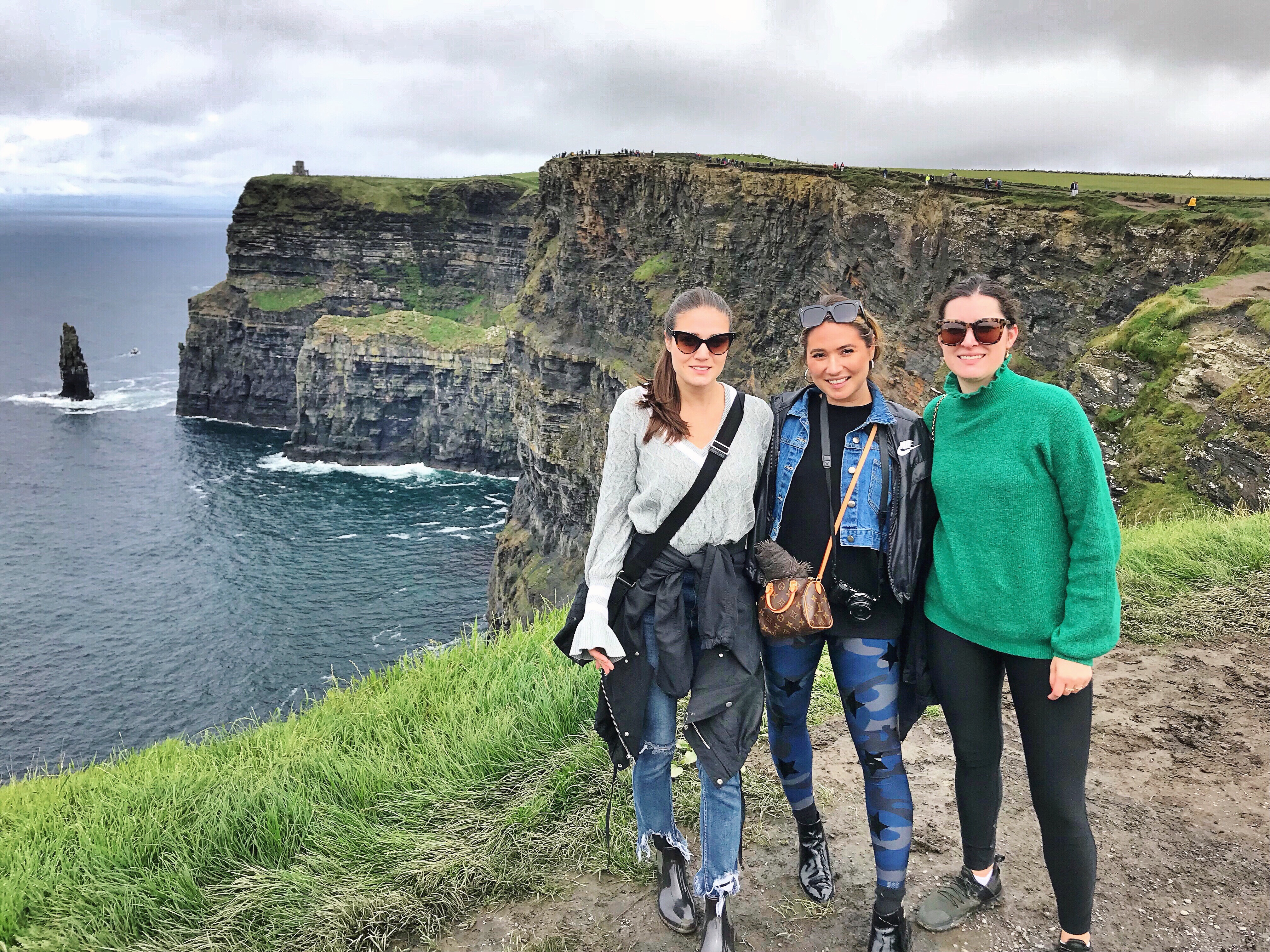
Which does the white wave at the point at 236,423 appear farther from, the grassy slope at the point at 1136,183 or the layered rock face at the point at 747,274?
the grassy slope at the point at 1136,183

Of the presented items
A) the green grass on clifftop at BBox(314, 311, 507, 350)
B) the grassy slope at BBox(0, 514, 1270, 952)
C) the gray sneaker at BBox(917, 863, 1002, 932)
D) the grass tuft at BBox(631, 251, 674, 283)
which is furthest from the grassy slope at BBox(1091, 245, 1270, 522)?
the green grass on clifftop at BBox(314, 311, 507, 350)

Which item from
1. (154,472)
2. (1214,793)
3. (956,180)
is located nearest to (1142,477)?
(1214,793)

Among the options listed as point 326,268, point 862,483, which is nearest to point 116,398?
point 326,268

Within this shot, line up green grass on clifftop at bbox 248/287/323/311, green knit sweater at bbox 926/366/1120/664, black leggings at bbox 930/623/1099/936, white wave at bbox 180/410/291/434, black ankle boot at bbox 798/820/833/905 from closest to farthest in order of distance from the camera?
1. green knit sweater at bbox 926/366/1120/664
2. black leggings at bbox 930/623/1099/936
3. black ankle boot at bbox 798/820/833/905
4. white wave at bbox 180/410/291/434
5. green grass on clifftop at bbox 248/287/323/311

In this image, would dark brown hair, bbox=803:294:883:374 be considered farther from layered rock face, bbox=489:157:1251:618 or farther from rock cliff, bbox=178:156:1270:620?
layered rock face, bbox=489:157:1251:618

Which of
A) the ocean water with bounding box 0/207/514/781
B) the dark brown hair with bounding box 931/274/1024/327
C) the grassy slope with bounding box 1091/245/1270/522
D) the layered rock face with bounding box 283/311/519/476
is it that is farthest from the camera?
the layered rock face with bounding box 283/311/519/476

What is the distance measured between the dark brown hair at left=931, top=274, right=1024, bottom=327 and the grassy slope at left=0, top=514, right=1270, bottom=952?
10.0 feet

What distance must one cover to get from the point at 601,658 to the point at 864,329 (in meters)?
1.89

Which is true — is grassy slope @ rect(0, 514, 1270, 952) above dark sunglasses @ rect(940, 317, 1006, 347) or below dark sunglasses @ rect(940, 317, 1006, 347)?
below

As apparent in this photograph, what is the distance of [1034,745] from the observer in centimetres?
347

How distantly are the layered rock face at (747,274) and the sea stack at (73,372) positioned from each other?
6505 cm

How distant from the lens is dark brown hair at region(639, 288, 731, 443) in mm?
3660

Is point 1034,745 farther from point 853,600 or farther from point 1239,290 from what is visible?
point 1239,290

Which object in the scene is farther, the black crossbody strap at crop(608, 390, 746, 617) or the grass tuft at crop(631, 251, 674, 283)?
the grass tuft at crop(631, 251, 674, 283)
